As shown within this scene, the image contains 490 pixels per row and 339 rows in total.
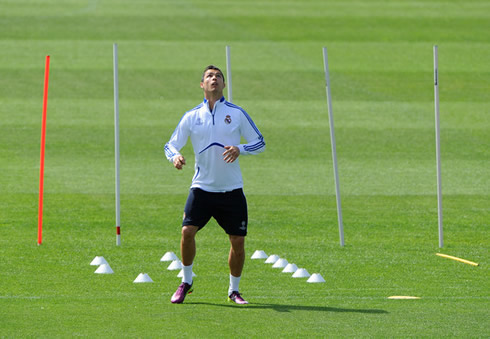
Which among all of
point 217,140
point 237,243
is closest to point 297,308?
point 237,243

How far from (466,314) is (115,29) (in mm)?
26103

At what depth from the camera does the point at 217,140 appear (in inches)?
377

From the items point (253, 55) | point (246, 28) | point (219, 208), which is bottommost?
point (219, 208)

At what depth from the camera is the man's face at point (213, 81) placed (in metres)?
9.53

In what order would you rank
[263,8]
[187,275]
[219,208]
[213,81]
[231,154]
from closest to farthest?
1. [231,154]
2. [213,81]
3. [219,208]
4. [187,275]
5. [263,8]

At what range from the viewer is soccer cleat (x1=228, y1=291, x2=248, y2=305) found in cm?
971

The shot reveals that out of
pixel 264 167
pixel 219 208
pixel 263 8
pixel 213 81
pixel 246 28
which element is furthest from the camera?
pixel 263 8

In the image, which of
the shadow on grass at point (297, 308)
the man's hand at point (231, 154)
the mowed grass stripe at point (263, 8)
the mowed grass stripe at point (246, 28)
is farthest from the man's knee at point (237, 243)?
the mowed grass stripe at point (263, 8)

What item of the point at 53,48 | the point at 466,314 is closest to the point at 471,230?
the point at 466,314

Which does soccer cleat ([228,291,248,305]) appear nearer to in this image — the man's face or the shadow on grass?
the shadow on grass

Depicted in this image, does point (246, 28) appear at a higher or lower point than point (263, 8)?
lower

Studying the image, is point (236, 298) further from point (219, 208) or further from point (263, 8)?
point (263, 8)

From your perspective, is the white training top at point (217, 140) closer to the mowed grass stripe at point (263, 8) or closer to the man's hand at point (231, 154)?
the man's hand at point (231, 154)

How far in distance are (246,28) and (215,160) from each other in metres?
25.3
